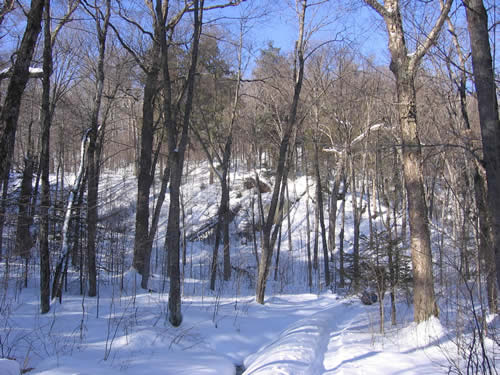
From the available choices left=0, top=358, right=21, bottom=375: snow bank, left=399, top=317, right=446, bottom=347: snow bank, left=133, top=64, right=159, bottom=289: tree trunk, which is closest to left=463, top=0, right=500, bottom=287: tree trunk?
left=399, top=317, right=446, bottom=347: snow bank

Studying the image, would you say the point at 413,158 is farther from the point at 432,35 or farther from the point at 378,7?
the point at 378,7

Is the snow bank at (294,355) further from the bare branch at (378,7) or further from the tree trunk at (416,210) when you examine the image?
the bare branch at (378,7)

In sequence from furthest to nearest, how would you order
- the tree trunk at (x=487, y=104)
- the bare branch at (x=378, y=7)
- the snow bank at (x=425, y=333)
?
1. the bare branch at (x=378, y=7)
2. the snow bank at (x=425, y=333)
3. the tree trunk at (x=487, y=104)

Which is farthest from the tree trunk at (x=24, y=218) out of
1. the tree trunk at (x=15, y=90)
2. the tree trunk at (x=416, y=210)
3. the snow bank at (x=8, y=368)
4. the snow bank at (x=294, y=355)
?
the tree trunk at (x=416, y=210)

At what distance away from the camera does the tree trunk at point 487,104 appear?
4.17m

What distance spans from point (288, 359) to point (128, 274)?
6.58m

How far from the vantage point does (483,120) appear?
4.32 m

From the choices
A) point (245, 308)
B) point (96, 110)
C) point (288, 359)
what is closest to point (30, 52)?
point (96, 110)

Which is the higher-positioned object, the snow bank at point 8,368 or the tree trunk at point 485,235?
the tree trunk at point 485,235

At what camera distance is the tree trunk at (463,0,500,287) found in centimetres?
417

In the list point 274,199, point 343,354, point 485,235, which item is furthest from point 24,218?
point 485,235

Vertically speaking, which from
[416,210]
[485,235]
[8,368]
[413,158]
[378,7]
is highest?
[378,7]

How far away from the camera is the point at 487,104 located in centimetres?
430

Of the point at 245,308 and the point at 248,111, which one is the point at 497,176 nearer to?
the point at 245,308
